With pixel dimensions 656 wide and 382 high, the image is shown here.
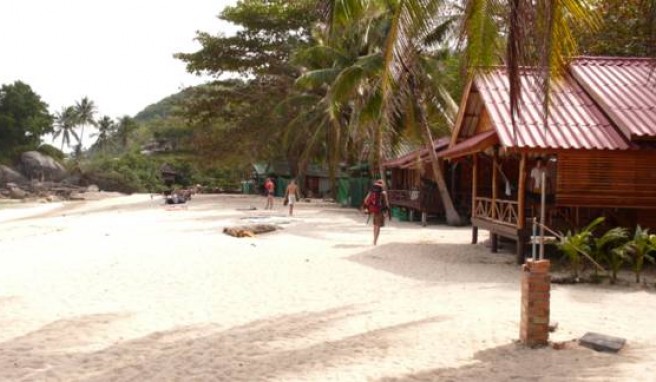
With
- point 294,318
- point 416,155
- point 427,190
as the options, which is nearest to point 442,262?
point 294,318

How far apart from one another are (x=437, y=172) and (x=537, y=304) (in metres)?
14.6

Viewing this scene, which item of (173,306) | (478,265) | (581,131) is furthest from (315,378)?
(581,131)

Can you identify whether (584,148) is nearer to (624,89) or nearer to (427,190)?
(624,89)

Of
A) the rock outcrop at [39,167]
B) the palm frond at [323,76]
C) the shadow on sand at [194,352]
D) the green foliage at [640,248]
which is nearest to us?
the shadow on sand at [194,352]

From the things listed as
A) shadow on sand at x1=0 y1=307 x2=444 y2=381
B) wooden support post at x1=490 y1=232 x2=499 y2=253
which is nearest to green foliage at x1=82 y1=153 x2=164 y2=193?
wooden support post at x1=490 y1=232 x2=499 y2=253

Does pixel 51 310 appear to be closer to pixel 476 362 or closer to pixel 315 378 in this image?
pixel 315 378

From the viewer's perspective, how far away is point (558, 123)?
1238cm

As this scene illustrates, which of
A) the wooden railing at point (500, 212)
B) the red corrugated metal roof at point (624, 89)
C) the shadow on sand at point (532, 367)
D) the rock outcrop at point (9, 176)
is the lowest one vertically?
the shadow on sand at point (532, 367)

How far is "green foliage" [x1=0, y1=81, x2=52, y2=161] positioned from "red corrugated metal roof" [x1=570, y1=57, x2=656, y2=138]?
67.8 m

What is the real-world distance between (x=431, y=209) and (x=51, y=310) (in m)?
16.1

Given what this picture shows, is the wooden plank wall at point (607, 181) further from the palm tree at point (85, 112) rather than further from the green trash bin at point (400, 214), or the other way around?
the palm tree at point (85, 112)

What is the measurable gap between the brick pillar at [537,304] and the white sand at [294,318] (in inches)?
6.9

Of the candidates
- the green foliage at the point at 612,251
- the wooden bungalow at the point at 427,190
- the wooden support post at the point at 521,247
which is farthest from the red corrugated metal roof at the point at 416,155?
the green foliage at the point at 612,251

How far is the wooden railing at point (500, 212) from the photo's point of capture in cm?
1317
